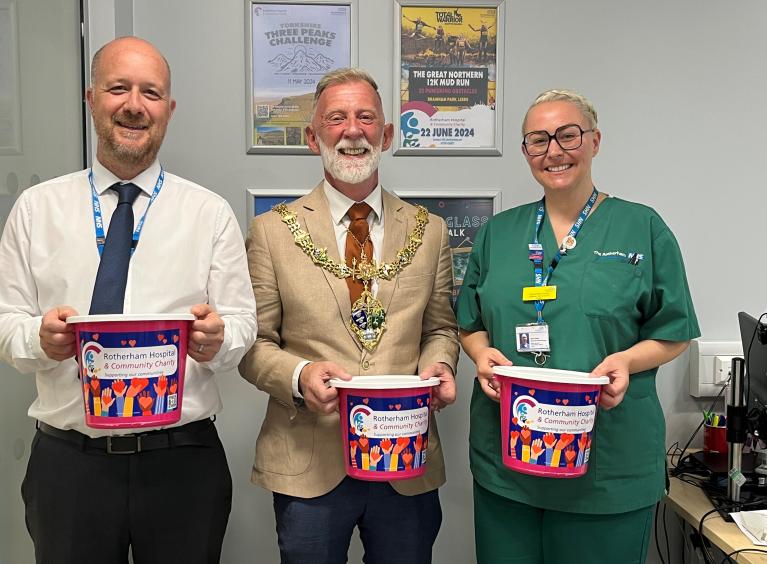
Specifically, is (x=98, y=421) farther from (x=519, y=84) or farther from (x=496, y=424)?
(x=519, y=84)

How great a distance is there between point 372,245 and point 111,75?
28.6 inches

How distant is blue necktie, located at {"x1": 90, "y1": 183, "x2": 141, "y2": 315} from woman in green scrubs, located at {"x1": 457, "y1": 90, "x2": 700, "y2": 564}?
2.74 ft

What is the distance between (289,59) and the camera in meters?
2.28

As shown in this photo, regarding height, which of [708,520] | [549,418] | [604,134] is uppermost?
[604,134]

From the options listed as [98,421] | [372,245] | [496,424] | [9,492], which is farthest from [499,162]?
[9,492]

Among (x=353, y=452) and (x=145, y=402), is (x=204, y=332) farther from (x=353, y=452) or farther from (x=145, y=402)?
(x=353, y=452)

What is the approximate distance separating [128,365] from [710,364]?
6.33 ft

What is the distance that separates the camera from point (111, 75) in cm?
155

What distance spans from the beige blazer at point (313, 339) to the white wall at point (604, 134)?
574 millimetres

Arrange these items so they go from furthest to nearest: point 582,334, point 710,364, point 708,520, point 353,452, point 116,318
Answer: point 710,364, point 708,520, point 582,334, point 353,452, point 116,318

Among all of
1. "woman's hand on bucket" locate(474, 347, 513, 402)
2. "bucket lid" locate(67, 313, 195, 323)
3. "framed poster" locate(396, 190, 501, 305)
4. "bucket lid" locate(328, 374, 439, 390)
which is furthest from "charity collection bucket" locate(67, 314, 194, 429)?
"framed poster" locate(396, 190, 501, 305)

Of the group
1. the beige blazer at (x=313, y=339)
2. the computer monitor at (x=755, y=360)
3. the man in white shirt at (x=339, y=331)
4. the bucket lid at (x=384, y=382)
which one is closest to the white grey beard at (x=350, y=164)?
the man in white shirt at (x=339, y=331)

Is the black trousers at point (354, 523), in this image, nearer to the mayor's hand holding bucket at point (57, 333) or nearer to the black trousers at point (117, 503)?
the black trousers at point (117, 503)

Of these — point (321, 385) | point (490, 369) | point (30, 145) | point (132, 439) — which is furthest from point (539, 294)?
point (30, 145)
